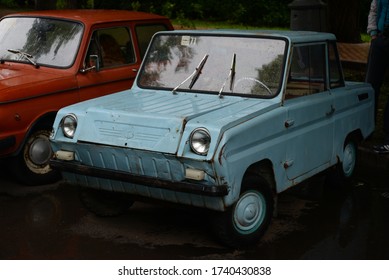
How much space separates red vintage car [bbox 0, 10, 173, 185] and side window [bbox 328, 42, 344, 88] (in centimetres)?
251

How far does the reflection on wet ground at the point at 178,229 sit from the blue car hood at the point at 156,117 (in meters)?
0.85

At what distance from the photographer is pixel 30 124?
708 centimetres

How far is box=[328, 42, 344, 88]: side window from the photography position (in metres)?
6.84

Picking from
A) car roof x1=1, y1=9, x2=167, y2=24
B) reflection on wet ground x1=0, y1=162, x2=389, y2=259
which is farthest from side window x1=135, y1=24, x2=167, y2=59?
reflection on wet ground x1=0, y1=162, x2=389, y2=259

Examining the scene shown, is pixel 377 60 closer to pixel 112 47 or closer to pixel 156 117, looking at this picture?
pixel 112 47

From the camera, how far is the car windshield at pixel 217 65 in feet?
19.8

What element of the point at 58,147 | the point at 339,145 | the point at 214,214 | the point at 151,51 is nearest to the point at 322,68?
the point at 339,145

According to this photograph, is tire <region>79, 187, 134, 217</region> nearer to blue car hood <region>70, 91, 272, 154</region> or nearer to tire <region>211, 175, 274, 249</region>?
blue car hood <region>70, 91, 272, 154</region>

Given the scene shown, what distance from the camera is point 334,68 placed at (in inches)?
272

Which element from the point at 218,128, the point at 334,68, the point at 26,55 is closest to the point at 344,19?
the point at 334,68

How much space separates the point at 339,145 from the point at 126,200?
2.16 metres

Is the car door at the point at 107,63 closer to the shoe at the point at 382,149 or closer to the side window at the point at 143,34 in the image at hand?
the side window at the point at 143,34

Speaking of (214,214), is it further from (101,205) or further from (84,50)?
(84,50)

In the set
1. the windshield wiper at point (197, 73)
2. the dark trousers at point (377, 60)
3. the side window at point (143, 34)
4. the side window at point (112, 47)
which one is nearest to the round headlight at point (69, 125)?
the windshield wiper at point (197, 73)
